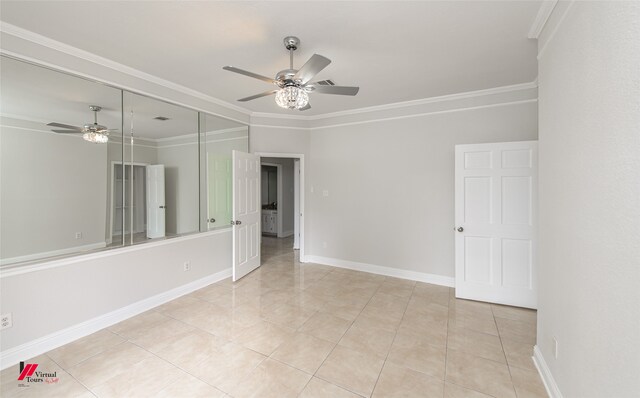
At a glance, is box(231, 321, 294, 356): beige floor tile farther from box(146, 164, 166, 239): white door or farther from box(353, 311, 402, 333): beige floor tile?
box(146, 164, 166, 239): white door

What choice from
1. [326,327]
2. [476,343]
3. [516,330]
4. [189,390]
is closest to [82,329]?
[189,390]

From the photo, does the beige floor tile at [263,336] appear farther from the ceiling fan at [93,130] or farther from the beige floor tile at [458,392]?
the ceiling fan at [93,130]

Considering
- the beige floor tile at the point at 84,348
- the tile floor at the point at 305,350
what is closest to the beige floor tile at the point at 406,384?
the tile floor at the point at 305,350

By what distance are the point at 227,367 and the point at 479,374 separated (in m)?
1.98

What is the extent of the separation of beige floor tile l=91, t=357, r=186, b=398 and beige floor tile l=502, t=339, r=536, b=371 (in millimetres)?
2663

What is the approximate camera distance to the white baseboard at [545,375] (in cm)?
170

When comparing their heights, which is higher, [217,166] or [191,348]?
[217,166]

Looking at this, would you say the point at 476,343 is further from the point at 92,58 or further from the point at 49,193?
the point at 92,58

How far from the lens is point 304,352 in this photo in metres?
2.24

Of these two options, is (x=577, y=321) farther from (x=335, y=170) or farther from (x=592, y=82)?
(x=335, y=170)

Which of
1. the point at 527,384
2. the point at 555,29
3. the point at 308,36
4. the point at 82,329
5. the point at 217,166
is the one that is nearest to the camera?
the point at 555,29

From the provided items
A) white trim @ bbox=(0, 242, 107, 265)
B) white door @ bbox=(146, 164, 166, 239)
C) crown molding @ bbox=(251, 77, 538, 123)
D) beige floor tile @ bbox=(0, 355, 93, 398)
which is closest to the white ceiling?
crown molding @ bbox=(251, 77, 538, 123)

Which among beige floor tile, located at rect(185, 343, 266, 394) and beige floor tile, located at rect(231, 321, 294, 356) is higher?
beige floor tile, located at rect(231, 321, 294, 356)

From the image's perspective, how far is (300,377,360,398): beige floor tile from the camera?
1759 mm
